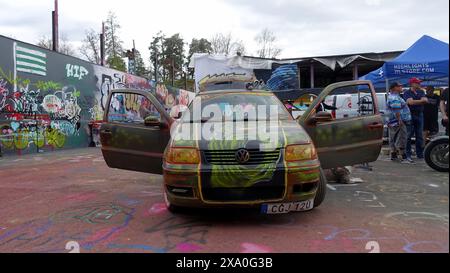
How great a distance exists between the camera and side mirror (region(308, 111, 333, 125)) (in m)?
4.67

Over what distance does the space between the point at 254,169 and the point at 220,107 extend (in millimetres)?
1573

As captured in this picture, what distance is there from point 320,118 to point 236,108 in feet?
3.52

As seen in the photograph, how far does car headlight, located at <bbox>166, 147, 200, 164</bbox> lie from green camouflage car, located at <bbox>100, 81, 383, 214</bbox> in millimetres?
10

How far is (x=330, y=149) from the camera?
4855 mm

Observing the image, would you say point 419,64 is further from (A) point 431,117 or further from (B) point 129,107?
(B) point 129,107

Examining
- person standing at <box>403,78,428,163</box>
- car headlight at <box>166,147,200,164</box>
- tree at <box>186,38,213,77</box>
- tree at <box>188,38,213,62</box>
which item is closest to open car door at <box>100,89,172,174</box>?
car headlight at <box>166,147,200,164</box>

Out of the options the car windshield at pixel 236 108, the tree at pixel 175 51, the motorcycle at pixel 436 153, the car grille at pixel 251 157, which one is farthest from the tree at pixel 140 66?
the car grille at pixel 251 157

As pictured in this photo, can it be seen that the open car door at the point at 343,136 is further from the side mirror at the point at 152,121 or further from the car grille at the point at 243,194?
the side mirror at the point at 152,121

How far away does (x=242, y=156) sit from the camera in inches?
145

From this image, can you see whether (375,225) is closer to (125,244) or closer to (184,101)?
(125,244)

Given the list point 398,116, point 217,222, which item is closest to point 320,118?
point 217,222

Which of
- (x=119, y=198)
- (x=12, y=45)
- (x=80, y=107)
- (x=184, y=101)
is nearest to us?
(x=119, y=198)
